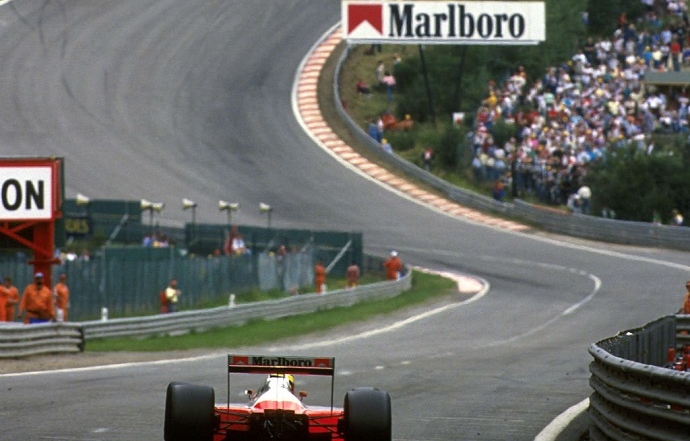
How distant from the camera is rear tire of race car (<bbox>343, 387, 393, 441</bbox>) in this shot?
1168cm

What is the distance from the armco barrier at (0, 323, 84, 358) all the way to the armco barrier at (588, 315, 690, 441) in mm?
10947

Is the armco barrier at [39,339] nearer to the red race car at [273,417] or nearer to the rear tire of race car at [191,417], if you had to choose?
the red race car at [273,417]

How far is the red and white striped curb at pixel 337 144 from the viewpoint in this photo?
4947cm

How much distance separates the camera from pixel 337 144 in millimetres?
54594

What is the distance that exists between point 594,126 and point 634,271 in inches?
392

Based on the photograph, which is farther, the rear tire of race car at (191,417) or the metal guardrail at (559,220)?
the metal guardrail at (559,220)

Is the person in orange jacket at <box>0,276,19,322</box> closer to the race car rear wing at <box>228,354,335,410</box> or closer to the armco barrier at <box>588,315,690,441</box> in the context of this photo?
the armco barrier at <box>588,315,690,441</box>

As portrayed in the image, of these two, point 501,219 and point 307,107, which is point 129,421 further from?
point 307,107

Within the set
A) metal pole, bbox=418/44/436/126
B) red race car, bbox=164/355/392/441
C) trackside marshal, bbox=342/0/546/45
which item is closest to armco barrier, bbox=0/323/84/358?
red race car, bbox=164/355/392/441

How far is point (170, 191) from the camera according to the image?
49.8m

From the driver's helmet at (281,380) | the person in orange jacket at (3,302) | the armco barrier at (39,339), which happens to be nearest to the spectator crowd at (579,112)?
the person in orange jacket at (3,302)

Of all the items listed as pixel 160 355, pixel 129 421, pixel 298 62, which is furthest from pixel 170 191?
pixel 129 421

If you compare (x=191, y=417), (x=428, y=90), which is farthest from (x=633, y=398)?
(x=428, y=90)

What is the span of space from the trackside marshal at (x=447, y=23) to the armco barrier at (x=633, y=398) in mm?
38094
